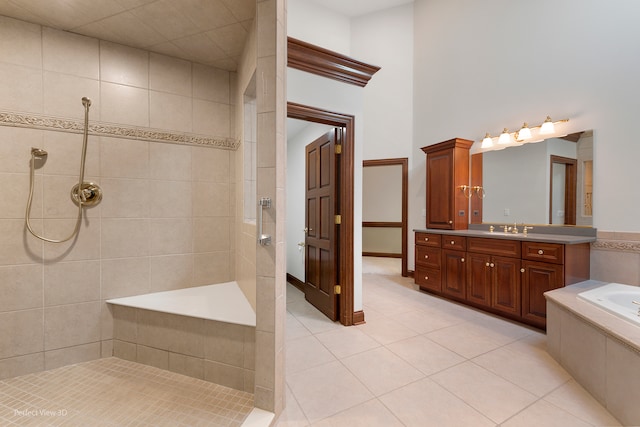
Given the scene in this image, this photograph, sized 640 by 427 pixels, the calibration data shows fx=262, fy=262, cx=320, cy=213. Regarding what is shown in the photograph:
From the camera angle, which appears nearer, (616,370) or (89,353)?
(616,370)

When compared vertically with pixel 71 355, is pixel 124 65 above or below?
above

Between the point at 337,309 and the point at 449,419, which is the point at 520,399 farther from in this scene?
the point at 337,309

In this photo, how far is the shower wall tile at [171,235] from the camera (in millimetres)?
2150

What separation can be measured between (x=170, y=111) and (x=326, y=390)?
240cm

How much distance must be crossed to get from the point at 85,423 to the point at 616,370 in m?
2.77

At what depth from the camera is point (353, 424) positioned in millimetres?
1337

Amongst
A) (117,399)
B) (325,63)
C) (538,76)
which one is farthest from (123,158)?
(538,76)

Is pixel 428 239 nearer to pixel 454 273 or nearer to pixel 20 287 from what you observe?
pixel 454 273

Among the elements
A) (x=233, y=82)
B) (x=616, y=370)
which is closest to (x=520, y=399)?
(x=616, y=370)

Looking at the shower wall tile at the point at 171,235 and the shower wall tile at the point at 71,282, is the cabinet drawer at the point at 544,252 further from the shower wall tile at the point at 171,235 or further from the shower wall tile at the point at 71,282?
the shower wall tile at the point at 71,282

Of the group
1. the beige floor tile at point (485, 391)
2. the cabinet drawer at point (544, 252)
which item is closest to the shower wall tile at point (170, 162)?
the beige floor tile at point (485, 391)

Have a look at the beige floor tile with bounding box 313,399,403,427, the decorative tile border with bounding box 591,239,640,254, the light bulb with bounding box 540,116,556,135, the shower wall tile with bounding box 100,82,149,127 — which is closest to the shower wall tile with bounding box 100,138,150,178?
the shower wall tile with bounding box 100,82,149,127

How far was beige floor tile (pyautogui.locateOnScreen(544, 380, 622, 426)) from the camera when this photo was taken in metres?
1.36

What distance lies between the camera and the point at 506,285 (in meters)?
2.61
